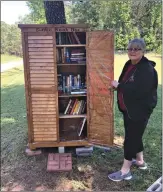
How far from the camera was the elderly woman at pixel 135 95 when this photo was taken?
2.65 meters

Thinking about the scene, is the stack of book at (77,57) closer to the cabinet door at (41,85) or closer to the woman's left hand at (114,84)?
the cabinet door at (41,85)

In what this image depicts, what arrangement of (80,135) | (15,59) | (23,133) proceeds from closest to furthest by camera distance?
(80,135)
(23,133)
(15,59)

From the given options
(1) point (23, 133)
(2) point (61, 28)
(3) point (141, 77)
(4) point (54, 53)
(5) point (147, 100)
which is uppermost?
(2) point (61, 28)

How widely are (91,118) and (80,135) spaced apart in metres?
0.41

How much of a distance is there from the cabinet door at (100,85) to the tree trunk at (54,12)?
767 millimetres

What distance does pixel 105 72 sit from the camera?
10.9 ft

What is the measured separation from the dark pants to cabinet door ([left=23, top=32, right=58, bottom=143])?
1.08 metres

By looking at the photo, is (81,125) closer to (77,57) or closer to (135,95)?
(77,57)

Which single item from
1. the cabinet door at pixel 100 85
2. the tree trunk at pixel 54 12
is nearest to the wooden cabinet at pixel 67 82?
the cabinet door at pixel 100 85

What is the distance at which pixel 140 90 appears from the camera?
267 centimetres

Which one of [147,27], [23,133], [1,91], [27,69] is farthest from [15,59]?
[27,69]

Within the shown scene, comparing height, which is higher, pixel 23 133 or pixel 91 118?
pixel 91 118

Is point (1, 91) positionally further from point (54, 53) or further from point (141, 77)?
point (141, 77)

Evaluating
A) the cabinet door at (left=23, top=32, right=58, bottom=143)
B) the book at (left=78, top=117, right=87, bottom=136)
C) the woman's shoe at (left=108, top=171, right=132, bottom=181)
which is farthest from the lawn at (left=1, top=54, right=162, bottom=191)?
the cabinet door at (left=23, top=32, right=58, bottom=143)
